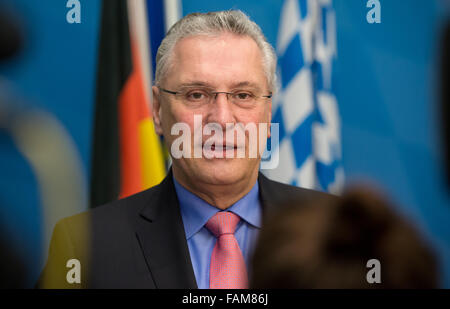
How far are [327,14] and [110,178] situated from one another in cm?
123

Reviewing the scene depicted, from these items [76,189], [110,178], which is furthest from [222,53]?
[76,189]

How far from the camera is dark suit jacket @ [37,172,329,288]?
1.28 meters

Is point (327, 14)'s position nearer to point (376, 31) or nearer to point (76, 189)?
point (376, 31)

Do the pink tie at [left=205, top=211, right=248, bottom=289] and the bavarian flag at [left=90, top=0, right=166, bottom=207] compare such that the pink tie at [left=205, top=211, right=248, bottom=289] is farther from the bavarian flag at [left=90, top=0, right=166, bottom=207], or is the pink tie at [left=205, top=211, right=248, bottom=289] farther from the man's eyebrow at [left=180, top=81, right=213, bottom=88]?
the bavarian flag at [left=90, top=0, right=166, bottom=207]

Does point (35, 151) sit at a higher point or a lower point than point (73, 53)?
lower

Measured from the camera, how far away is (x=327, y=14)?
2107 mm

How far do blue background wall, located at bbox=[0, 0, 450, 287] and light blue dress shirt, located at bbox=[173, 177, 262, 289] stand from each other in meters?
0.76

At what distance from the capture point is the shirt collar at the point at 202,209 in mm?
1382

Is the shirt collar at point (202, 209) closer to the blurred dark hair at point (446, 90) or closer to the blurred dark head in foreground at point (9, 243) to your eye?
the blurred dark head in foreground at point (9, 243)

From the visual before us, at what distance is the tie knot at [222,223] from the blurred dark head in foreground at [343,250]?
Answer: 0.68m

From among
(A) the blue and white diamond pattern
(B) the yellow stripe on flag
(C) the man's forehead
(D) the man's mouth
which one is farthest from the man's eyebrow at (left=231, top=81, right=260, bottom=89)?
(B) the yellow stripe on flag

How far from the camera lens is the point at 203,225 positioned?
137cm

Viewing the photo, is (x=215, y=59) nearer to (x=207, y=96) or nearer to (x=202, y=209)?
(x=207, y=96)
